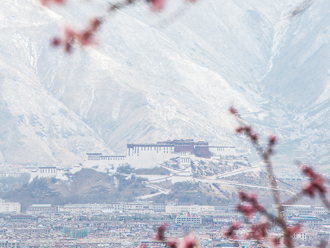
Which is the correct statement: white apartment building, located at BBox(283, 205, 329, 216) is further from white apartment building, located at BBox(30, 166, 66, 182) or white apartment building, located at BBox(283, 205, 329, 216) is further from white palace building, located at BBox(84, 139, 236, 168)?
white apartment building, located at BBox(30, 166, 66, 182)

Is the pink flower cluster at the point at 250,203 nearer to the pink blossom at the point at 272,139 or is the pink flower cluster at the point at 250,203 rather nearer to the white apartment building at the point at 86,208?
the pink blossom at the point at 272,139

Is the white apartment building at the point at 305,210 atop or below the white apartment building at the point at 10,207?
below

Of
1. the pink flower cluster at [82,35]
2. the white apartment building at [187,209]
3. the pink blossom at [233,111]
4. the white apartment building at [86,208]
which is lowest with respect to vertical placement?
the pink blossom at [233,111]

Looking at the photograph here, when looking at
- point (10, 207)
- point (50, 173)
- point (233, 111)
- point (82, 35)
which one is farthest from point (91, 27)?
point (50, 173)

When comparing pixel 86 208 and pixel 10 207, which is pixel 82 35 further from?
pixel 10 207

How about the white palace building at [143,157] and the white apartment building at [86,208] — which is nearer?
the white apartment building at [86,208]

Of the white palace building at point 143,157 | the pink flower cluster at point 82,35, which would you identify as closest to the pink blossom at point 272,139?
the pink flower cluster at point 82,35
